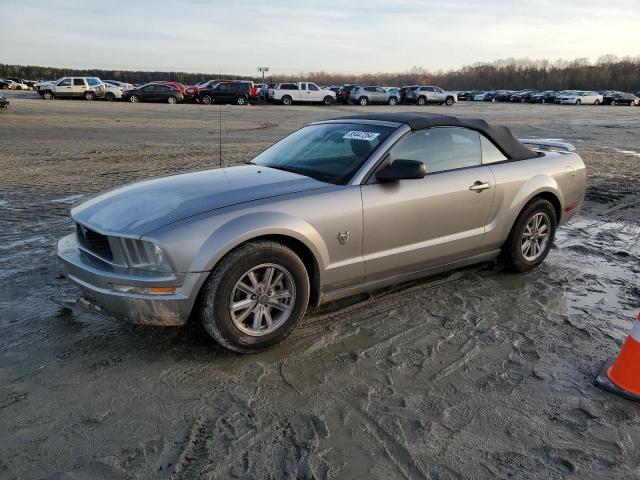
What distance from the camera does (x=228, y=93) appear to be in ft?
128

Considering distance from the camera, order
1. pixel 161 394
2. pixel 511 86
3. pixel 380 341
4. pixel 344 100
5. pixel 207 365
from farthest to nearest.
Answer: pixel 511 86 → pixel 344 100 → pixel 380 341 → pixel 207 365 → pixel 161 394

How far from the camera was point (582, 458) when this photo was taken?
2676 millimetres

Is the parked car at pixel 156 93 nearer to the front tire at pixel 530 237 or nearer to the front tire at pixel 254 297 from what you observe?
the front tire at pixel 530 237

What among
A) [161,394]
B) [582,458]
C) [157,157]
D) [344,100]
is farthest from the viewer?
[344,100]

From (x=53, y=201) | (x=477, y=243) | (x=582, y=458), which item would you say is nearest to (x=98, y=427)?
(x=582, y=458)

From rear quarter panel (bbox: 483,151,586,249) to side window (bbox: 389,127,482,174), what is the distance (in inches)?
10.9

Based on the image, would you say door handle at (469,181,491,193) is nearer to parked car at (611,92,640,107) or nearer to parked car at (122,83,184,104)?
parked car at (122,83,184,104)

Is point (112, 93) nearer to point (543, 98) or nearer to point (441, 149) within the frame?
point (441, 149)

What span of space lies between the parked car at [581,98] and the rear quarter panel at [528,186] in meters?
58.7

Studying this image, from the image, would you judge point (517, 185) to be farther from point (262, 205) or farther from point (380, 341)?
point (262, 205)

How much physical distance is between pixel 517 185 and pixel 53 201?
6.33 m

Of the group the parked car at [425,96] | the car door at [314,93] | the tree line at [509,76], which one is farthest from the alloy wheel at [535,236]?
the tree line at [509,76]

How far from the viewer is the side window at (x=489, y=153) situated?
4867 millimetres

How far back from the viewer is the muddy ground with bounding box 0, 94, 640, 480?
8.59ft
